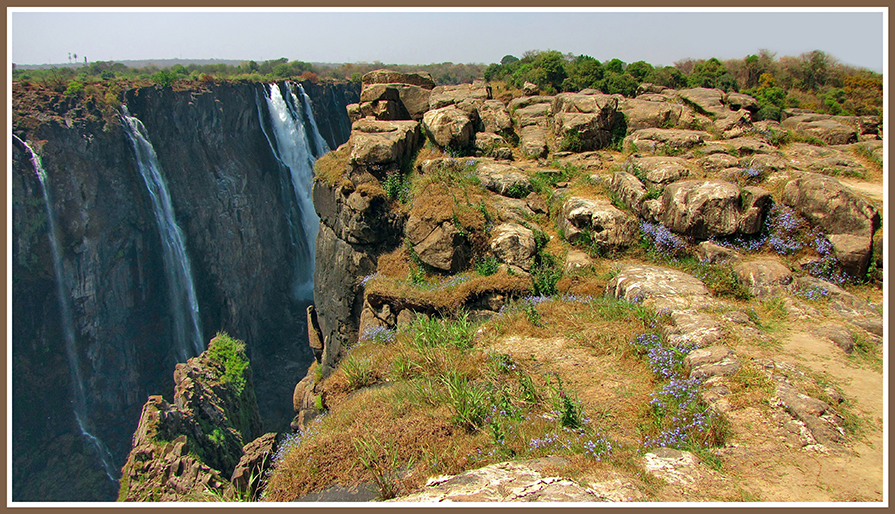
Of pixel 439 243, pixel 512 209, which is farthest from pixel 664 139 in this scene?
pixel 439 243

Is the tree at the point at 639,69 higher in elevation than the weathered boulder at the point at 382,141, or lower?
higher

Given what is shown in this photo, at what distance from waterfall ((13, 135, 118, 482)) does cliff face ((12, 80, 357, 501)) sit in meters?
0.24

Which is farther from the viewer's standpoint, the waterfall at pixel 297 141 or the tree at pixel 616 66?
the waterfall at pixel 297 141

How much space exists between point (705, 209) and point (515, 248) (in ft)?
10.9

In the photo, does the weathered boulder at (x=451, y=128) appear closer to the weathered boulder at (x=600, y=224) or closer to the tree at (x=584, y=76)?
the weathered boulder at (x=600, y=224)

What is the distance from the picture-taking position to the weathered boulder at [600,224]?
8.60m

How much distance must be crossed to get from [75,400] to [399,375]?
25428mm

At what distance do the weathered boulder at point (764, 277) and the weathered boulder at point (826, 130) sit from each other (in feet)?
21.2

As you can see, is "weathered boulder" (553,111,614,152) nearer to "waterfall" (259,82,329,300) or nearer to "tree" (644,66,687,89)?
"tree" (644,66,687,89)

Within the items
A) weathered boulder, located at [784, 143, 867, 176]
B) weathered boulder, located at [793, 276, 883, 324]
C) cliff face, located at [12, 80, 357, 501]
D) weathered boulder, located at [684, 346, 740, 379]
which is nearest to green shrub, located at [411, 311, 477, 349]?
weathered boulder, located at [684, 346, 740, 379]

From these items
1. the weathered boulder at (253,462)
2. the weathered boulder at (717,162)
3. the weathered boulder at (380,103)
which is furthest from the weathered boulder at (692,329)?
the weathered boulder at (380,103)

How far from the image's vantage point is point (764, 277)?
702 cm

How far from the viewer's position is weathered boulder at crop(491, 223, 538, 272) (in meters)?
8.71

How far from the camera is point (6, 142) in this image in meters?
6.04
